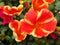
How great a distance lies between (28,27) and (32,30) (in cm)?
2

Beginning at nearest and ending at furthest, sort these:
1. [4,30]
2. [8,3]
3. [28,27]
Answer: [28,27] → [4,30] → [8,3]

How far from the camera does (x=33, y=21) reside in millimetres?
921

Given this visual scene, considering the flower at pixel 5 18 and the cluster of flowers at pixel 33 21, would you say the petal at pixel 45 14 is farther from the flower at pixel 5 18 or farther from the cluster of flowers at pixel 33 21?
the flower at pixel 5 18

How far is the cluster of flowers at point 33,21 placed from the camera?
2.97 feet

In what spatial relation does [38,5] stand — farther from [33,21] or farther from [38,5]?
[33,21]

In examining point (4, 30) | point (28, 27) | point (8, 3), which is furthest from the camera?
point (8, 3)

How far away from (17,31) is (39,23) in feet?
0.37

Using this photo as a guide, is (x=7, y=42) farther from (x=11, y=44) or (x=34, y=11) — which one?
(x=34, y=11)

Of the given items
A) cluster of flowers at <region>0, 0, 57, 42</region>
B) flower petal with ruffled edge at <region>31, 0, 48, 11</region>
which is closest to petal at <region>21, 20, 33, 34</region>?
cluster of flowers at <region>0, 0, 57, 42</region>

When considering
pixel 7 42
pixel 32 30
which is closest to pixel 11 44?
pixel 7 42

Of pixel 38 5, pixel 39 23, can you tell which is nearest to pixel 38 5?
pixel 38 5

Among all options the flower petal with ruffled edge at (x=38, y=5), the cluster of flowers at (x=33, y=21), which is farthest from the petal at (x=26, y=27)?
the flower petal with ruffled edge at (x=38, y=5)

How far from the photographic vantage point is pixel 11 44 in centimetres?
104

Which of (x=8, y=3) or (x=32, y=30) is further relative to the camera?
(x=8, y=3)
